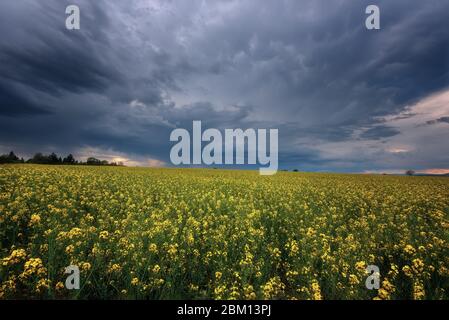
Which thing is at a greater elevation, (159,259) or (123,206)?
(123,206)

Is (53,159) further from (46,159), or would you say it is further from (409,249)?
(409,249)

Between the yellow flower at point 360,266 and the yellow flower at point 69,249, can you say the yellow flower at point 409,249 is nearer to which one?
the yellow flower at point 360,266

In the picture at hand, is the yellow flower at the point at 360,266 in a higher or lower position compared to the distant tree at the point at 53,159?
lower

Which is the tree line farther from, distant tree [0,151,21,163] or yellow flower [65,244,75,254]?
yellow flower [65,244,75,254]

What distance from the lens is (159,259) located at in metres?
5.88

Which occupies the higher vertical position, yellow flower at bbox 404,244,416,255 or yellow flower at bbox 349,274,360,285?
yellow flower at bbox 404,244,416,255

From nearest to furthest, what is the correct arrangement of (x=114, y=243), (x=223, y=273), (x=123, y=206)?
(x=223, y=273) < (x=114, y=243) < (x=123, y=206)

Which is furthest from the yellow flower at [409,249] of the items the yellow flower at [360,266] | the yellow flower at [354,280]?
the yellow flower at [354,280]

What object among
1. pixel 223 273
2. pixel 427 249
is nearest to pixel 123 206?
pixel 223 273

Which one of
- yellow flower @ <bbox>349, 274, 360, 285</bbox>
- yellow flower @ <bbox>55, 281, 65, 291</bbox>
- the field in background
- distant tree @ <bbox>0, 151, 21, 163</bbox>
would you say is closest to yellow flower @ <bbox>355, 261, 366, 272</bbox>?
the field in background

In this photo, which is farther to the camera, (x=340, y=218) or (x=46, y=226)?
(x=340, y=218)
